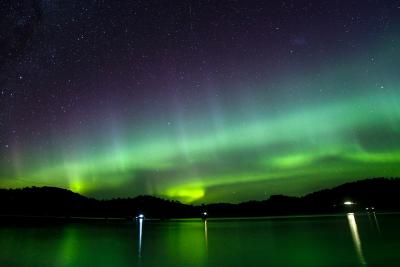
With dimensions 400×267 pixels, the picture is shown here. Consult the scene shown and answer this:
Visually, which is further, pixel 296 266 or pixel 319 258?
pixel 319 258

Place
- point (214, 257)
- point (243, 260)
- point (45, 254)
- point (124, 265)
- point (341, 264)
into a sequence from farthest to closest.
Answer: point (45, 254) → point (214, 257) → point (243, 260) → point (124, 265) → point (341, 264)

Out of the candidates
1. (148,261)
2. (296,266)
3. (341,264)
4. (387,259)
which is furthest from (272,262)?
(148,261)

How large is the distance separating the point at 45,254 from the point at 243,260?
26.6 meters

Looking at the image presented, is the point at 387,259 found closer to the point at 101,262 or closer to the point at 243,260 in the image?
the point at 243,260

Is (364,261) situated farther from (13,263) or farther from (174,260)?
(13,263)

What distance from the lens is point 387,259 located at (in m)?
33.8

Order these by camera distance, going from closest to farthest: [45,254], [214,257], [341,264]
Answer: [341,264]
[214,257]
[45,254]

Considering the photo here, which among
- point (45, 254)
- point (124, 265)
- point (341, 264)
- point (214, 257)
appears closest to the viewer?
point (341, 264)

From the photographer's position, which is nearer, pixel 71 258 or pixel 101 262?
pixel 101 262

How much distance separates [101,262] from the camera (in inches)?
1481

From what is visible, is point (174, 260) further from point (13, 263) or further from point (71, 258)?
point (13, 263)

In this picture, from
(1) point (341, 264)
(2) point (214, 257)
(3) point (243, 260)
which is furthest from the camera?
(2) point (214, 257)

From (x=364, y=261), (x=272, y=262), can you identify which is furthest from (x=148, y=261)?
(x=364, y=261)

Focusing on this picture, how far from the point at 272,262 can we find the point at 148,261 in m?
14.1
